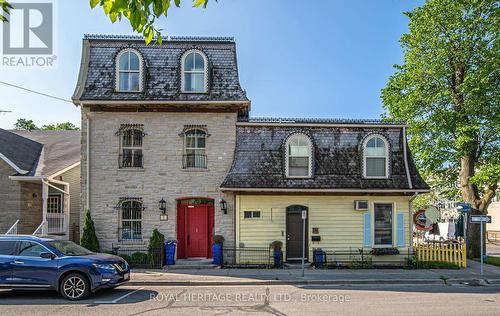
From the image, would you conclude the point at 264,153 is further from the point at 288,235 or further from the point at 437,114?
the point at 437,114

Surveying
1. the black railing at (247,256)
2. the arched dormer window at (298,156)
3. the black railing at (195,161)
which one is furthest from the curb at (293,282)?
the black railing at (195,161)

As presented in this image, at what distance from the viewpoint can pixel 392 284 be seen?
582 inches

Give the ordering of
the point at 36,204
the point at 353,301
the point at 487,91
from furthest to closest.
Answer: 1. the point at 487,91
2. the point at 36,204
3. the point at 353,301

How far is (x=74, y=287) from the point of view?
37.8ft

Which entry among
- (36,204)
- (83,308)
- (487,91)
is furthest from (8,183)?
(487,91)

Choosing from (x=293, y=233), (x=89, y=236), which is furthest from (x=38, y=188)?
(x=293, y=233)

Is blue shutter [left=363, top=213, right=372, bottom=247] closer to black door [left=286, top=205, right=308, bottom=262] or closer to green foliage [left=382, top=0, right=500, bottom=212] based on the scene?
black door [left=286, top=205, right=308, bottom=262]

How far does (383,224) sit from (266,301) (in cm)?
895

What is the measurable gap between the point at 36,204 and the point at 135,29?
58.1 feet

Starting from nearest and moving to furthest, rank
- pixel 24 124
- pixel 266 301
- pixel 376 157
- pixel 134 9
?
pixel 134 9, pixel 266 301, pixel 376 157, pixel 24 124

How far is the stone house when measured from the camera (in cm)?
1827

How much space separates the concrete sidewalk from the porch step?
0.49 metres

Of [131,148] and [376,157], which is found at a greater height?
[131,148]

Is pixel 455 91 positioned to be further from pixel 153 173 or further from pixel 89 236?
pixel 89 236
